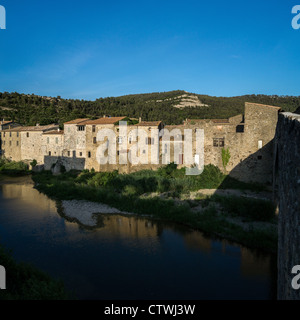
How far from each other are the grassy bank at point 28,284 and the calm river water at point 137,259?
828 mm

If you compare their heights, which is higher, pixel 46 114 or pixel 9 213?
pixel 46 114

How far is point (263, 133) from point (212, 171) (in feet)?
16.4

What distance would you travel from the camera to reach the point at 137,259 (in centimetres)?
1108

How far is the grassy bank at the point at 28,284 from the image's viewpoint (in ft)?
25.0

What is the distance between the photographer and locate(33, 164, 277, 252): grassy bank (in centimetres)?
1332

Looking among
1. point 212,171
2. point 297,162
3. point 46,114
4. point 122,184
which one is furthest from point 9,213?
point 46,114

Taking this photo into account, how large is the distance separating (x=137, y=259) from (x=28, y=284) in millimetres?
4378

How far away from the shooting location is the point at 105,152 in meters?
27.0

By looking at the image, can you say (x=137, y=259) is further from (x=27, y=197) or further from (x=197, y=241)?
(x=27, y=197)

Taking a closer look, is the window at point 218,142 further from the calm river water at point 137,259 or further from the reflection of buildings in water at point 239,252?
the reflection of buildings in water at point 239,252

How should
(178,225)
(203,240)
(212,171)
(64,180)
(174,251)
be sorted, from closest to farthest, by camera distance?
(174,251) < (203,240) < (178,225) < (212,171) < (64,180)

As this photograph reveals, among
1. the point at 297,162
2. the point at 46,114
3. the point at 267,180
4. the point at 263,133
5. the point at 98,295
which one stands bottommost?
the point at 98,295

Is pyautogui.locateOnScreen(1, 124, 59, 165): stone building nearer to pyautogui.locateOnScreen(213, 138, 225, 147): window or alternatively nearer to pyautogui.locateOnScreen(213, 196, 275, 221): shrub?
pyautogui.locateOnScreen(213, 138, 225, 147): window
